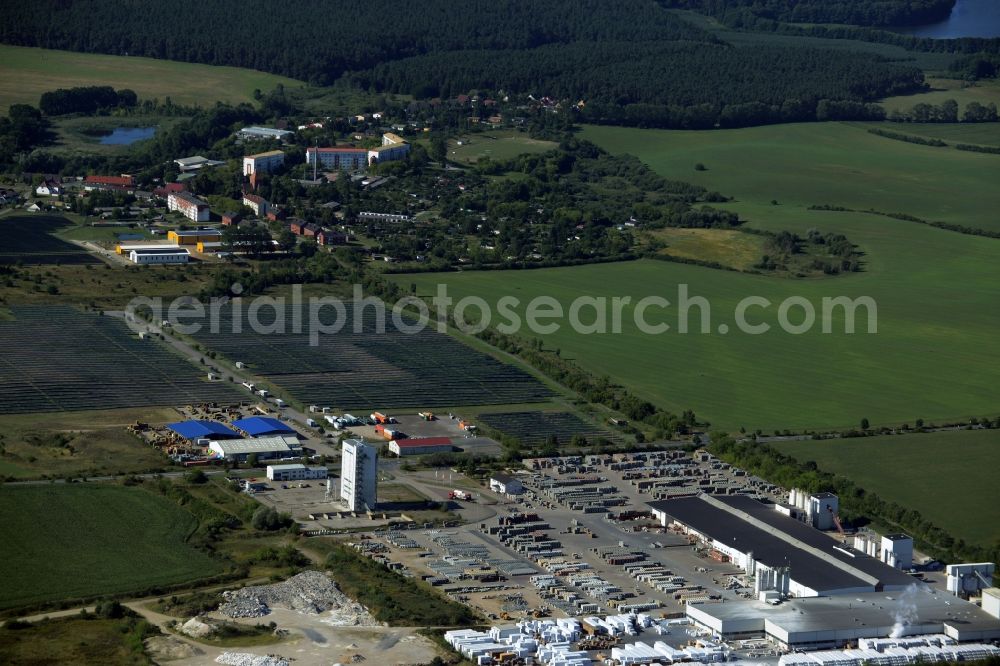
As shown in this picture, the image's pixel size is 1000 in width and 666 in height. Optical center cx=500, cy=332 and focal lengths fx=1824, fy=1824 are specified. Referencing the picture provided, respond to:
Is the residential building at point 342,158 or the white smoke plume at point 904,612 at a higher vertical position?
the residential building at point 342,158

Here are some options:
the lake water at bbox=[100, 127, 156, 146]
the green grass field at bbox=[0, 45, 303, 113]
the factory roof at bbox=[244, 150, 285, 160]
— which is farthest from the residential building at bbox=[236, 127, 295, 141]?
the green grass field at bbox=[0, 45, 303, 113]

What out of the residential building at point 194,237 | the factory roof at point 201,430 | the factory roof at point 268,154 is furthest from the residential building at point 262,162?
the factory roof at point 201,430


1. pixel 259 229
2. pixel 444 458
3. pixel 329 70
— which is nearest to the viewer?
pixel 444 458

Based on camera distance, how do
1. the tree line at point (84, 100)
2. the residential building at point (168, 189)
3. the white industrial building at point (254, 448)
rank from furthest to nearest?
the tree line at point (84, 100)
the residential building at point (168, 189)
the white industrial building at point (254, 448)

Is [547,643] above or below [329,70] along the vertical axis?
below

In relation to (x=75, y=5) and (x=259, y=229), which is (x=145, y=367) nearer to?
(x=259, y=229)

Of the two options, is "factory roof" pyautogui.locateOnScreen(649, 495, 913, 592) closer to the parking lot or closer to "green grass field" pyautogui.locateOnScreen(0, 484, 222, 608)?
the parking lot

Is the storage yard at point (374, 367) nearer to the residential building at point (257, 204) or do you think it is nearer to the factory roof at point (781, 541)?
the factory roof at point (781, 541)

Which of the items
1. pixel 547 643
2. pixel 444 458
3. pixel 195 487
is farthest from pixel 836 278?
pixel 547 643
